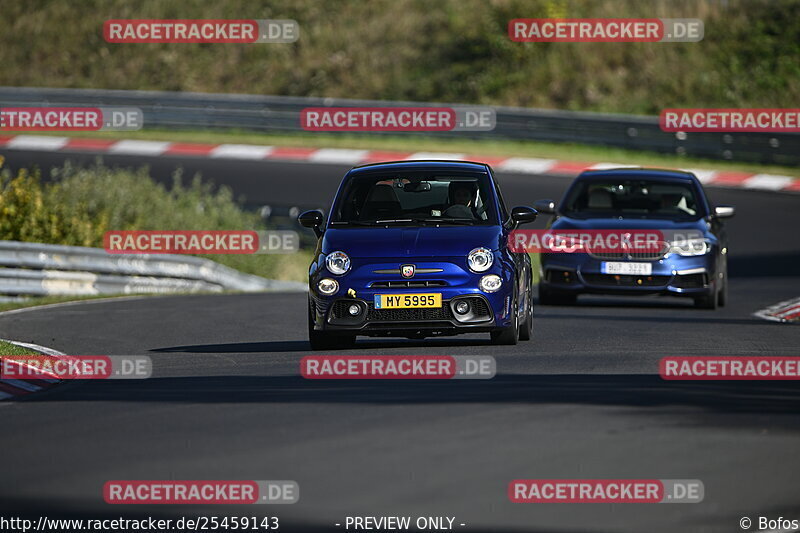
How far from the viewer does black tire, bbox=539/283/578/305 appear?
18219 millimetres

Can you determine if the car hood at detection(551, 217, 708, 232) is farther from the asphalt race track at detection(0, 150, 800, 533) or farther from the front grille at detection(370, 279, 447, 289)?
the front grille at detection(370, 279, 447, 289)

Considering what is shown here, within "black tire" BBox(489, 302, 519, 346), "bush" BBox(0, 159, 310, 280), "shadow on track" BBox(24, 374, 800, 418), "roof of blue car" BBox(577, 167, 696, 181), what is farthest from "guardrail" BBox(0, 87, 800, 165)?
"shadow on track" BBox(24, 374, 800, 418)

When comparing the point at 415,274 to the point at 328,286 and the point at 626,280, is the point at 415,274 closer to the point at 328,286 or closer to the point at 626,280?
the point at 328,286

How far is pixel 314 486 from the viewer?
7.21m

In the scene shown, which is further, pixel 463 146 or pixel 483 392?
pixel 463 146

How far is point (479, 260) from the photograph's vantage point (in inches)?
500

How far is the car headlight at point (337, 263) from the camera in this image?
12734 millimetres

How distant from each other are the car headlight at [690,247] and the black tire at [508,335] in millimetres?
5000

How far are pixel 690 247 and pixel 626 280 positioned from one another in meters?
0.83

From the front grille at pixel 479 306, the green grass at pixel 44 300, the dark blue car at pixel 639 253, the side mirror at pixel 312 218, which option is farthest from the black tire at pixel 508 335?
the green grass at pixel 44 300

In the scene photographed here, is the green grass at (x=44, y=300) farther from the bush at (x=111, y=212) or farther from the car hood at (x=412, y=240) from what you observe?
the car hood at (x=412, y=240)

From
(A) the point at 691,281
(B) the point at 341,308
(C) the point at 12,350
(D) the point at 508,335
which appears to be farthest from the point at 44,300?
(D) the point at 508,335

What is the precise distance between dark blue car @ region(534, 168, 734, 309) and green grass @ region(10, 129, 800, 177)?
15.6m

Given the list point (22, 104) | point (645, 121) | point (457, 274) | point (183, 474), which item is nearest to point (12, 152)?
point (22, 104)
